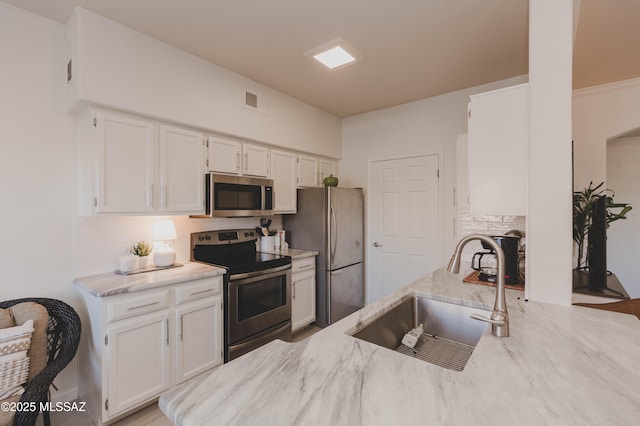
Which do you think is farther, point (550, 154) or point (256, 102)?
point (256, 102)

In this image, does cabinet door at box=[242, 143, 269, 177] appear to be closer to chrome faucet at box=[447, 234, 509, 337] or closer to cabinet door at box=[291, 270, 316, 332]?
cabinet door at box=[291, 270, 316, 332]

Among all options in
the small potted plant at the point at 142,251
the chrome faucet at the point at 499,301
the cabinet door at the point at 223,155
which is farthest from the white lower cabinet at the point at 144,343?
the chrome faucet at the point at 499,301

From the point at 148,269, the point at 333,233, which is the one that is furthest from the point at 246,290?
the point at 333,233

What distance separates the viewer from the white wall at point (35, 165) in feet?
6.55

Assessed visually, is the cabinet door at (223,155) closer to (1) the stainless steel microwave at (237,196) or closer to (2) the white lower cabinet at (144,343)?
(1) the stainless steel microwave at (237,196)

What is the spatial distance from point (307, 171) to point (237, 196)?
3.94 ft

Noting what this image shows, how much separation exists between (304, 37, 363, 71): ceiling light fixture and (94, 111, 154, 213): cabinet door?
148cm

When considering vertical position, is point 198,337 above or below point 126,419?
above

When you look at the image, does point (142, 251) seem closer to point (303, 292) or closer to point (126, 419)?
point (126, 419)

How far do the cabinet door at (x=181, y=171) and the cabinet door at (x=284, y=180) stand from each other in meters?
0.90

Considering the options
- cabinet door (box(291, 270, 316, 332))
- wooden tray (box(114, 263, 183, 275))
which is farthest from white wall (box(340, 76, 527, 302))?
wooden tray (box(114, 263, 183, 275))

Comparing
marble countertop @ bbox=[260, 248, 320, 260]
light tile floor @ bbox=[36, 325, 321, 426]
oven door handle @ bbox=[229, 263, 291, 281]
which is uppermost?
marble countertop @ bbox=[260, 248, 320, 260]

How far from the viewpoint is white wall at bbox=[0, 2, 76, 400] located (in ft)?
6.55

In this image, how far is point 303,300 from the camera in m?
3.30
